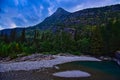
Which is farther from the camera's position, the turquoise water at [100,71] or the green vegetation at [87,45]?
the green vegetation at [87,45]

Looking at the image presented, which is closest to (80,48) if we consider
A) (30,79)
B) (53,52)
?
(53,52)

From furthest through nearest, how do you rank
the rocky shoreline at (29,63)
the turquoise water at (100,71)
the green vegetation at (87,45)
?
the green vegetation at (87,45)
the rocky shoreline at (29,63)
the turquoise water at (100,71)

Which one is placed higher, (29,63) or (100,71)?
(100,71)

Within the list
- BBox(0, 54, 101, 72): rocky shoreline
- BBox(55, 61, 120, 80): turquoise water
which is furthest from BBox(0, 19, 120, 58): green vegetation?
BBox(55, 61, 120, 80): turquoise water

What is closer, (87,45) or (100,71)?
(100,71)

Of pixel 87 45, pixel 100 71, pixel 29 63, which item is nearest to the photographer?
pixel 100 71

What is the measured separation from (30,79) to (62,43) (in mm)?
62958

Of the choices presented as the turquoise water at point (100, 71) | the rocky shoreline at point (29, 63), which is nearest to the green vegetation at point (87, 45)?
the rocky shoreline at point (29, 63)

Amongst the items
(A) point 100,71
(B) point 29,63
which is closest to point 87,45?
(B) point 29,63

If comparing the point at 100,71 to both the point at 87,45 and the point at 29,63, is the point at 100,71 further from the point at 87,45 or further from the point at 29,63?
the point at 87,45

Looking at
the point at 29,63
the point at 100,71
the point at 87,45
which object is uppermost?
the point at 87,45

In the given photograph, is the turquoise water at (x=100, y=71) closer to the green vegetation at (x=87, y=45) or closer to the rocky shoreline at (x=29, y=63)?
the rocky shoreline at (x=29, y=63)

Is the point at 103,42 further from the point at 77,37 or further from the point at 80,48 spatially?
the point at 77,37

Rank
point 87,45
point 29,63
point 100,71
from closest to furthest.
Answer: point 100,71
point 29,63
point 87,45
